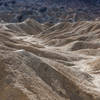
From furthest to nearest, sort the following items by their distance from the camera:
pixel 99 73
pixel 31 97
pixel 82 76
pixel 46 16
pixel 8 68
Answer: pixel 46 16 < pixel 99 73 < pixel 82 76 < pixel 8 68 < pixel 31 97

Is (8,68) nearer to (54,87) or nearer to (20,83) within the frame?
(20,83)

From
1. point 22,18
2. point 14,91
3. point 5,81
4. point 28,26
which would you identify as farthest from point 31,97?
point 22,18

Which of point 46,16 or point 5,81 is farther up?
point 5,81

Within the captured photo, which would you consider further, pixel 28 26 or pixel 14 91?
pixel 28 26

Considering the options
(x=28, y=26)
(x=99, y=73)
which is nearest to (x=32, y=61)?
(x=99, y=73)

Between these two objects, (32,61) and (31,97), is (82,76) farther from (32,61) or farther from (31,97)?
(31,97)

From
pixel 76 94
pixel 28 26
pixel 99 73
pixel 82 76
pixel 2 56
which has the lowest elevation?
pixel 28 26

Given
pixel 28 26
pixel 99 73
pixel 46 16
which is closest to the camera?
pixel 99 73

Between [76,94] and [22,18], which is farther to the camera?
[22,18]

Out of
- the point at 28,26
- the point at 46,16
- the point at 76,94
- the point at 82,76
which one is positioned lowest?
the point at 46,16
